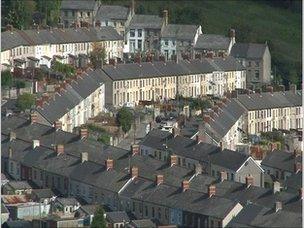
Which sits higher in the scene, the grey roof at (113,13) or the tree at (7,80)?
the tree at (7,80)

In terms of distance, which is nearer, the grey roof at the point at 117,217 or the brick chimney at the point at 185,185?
the grey roof at the point at 117,217

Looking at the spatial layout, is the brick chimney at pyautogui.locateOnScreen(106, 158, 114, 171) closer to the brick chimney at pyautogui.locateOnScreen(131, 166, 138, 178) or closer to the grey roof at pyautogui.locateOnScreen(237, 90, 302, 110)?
the brick chimney at pyautogui.locateOnScreen(131, 166, 138, 178)

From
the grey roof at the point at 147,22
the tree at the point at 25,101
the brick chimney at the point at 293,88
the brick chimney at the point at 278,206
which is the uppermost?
the brick chimney at the point at 278,206

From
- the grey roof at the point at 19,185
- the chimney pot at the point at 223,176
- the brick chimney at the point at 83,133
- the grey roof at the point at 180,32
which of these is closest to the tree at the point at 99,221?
the chimney pot at the point at 223,176

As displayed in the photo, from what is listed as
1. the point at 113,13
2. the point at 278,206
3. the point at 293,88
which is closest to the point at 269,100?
the point at 293,88

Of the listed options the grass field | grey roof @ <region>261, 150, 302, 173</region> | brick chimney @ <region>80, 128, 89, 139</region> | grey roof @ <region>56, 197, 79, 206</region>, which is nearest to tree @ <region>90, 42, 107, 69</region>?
the grass field

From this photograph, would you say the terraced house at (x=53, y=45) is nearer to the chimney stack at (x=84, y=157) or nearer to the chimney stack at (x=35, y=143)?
the chimney stack at (x=35, y=143)

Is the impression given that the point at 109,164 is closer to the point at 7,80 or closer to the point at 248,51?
the point at 7,80
